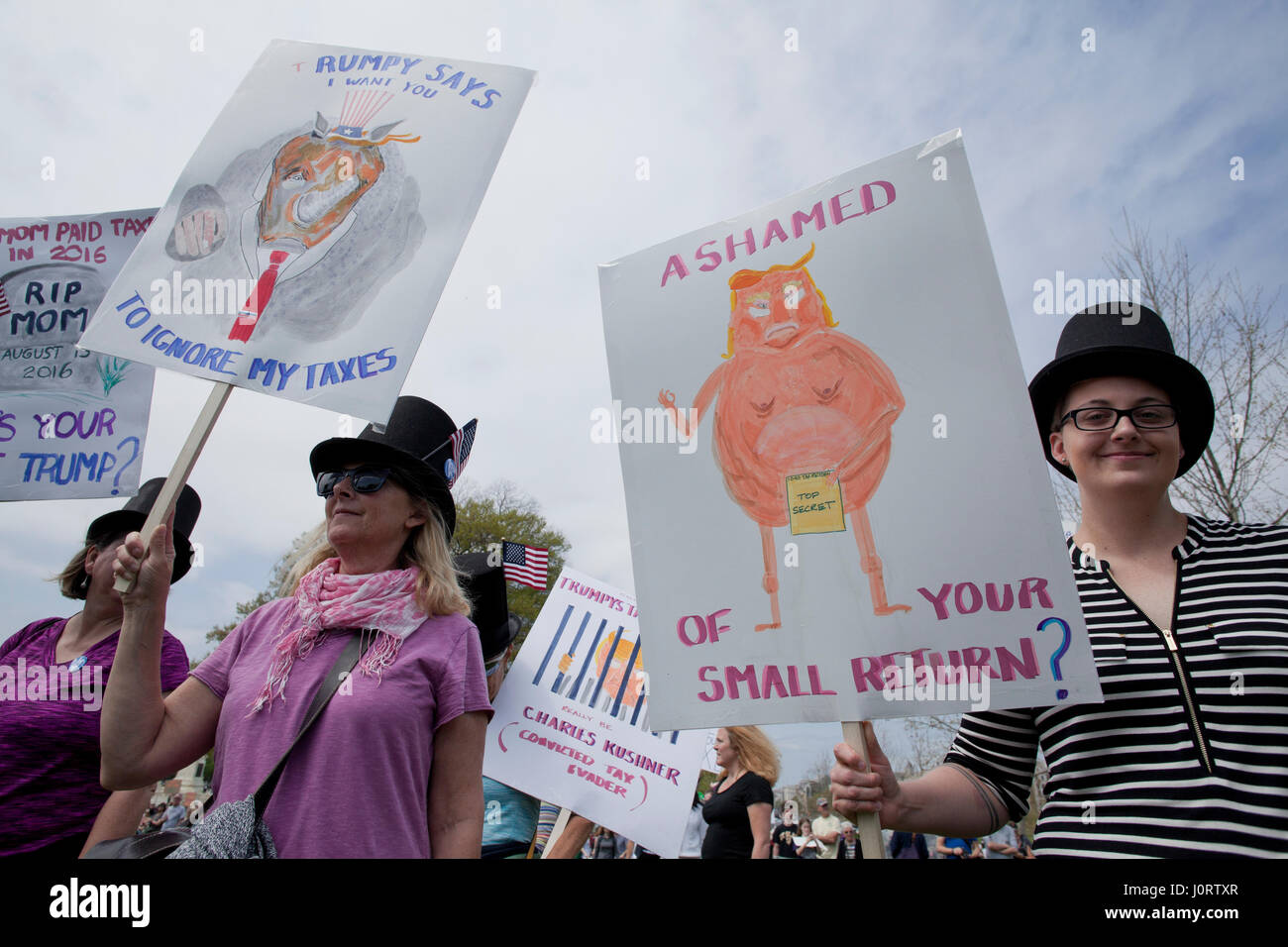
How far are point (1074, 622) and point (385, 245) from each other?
7.46 ft

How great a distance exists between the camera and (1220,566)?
5.97 feet

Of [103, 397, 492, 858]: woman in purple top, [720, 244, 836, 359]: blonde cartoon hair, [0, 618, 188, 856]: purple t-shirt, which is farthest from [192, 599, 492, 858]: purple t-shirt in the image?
[720, 244, 836, 359]: blonde cartoon hair

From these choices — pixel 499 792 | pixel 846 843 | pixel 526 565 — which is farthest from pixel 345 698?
pixel 846 843

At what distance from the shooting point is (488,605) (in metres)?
4.16

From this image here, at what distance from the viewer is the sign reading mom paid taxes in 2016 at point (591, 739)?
11.7ft

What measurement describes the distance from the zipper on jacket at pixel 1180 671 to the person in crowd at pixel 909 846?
7.91m

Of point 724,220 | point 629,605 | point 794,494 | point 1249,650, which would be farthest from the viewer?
point 629,605

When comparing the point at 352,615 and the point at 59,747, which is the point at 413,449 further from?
the point at 59,747

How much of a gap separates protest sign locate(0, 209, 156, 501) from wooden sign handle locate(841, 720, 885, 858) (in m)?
3.21

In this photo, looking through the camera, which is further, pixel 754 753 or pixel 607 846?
pixel 607 846

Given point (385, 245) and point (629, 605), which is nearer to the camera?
point (385, 245)

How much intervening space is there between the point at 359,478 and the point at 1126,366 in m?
2.28
